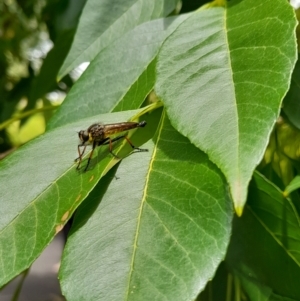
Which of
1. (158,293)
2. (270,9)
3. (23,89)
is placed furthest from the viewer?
(23,89)

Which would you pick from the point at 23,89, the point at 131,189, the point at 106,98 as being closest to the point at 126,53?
the point at 106,98

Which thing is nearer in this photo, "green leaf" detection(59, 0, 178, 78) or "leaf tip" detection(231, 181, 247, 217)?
"leaf tip" detection(231, 181, 247, 217)

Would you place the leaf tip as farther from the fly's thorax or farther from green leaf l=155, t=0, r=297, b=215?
the fly's thorax

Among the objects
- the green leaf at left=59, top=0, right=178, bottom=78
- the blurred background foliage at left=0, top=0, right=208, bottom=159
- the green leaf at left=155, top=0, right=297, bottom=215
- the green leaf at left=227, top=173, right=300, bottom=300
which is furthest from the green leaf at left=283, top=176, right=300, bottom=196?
the blurred background foliage at left=0, top=0, right=208, bottom=159

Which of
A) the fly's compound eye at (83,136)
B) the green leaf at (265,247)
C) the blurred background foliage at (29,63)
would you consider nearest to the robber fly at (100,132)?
the fly's compound eye at (83,136)

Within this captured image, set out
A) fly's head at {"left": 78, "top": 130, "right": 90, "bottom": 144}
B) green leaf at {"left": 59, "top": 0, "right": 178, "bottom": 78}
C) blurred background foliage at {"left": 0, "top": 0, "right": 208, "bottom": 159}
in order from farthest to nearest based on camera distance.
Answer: blurred background foliage at {"left": 0, "top": 0, "right": 208, "bottom": 159} < green leaf at {"left": 59, "top": 0, "right": 178, "bottom": 78} < fly's head at {"left": 78, "top": 130, "right": 90, "bottom": 144}

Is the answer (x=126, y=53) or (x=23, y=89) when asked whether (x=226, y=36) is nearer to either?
(x=126, y=53)
